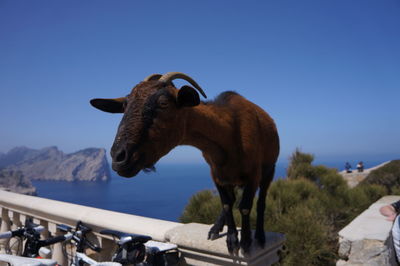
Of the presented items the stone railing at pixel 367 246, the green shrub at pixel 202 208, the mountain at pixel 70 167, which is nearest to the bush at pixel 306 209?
the green shrub at pixel 202 208

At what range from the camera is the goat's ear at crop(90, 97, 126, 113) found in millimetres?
1706

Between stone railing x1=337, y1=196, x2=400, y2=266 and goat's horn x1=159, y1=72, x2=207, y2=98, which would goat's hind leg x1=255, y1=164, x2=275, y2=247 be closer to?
goat's horn x1=159, y1=72, x2=207, y2=98

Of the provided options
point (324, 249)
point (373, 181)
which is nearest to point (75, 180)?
point (373, 181)

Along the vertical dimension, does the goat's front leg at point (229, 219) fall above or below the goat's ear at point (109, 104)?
below

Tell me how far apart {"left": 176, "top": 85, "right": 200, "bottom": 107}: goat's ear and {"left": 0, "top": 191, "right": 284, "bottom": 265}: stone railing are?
1145 mm

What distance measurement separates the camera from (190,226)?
2535 millimetres

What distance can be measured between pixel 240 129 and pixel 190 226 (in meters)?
1.15

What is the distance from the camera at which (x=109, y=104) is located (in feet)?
5.66

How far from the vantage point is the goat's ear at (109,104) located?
1.71 m

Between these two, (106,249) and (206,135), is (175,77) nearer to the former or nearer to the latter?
(206,135)

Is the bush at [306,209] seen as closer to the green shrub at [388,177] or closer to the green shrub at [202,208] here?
the green shrub at [202,208]

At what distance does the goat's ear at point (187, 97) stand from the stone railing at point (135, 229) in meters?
1.14

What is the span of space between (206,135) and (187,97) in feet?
1.15

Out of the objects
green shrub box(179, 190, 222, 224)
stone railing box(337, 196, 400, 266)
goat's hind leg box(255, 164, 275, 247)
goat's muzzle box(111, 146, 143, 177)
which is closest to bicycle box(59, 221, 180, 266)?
goat's hind leg box(255, 164, 275, 247)
